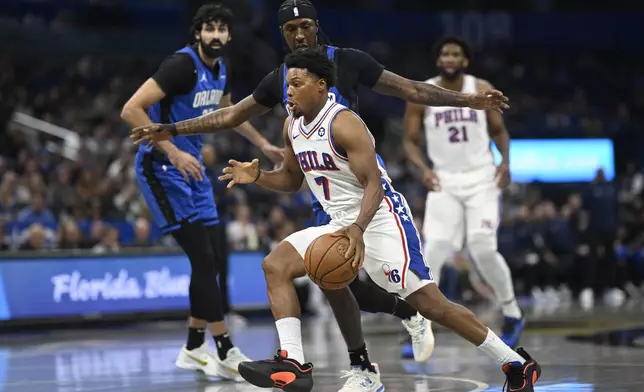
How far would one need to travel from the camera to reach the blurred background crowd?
584 inches

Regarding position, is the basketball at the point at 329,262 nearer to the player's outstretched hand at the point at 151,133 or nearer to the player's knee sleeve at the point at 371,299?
the player's outstretched hand at the point at 151,133

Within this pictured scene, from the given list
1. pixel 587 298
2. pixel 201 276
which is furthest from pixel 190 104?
pixel 587 298

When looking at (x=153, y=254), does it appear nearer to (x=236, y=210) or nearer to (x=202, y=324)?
(x=236, y=210)

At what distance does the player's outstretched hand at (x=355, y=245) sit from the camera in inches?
208

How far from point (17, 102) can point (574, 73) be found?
15160mm

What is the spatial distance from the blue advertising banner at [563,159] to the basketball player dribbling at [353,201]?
19.2 metres

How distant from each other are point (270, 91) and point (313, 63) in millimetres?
801

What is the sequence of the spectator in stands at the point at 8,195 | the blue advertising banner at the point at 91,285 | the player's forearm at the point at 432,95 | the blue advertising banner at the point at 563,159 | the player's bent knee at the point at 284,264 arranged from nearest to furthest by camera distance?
1. the player's bent knee at the point at 284,264
2. the player's forearm at the point at 432,95
3. the blue advertising banner at the point at 91,285
4. the spectator in stands at the point at 8,195
5. the blue advertising banner at the point at 563,159

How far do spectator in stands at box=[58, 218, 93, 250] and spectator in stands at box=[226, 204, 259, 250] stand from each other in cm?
202

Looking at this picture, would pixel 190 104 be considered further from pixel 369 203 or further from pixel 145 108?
pixel 369 203

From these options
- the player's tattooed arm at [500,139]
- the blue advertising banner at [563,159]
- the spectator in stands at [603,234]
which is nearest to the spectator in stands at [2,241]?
the player's tattooed arm at [500,139]

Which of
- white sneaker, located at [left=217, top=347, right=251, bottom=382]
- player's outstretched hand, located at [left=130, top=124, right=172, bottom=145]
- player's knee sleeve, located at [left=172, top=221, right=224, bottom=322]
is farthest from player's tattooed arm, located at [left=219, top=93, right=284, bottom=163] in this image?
white sneaker, located at [left=217, top=347, right=251, bottom=382]

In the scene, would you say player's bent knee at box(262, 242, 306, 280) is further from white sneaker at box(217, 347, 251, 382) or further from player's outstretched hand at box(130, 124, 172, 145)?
white sneaker at box(217, 347, 251, 382)

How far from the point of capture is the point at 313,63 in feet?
18.2
